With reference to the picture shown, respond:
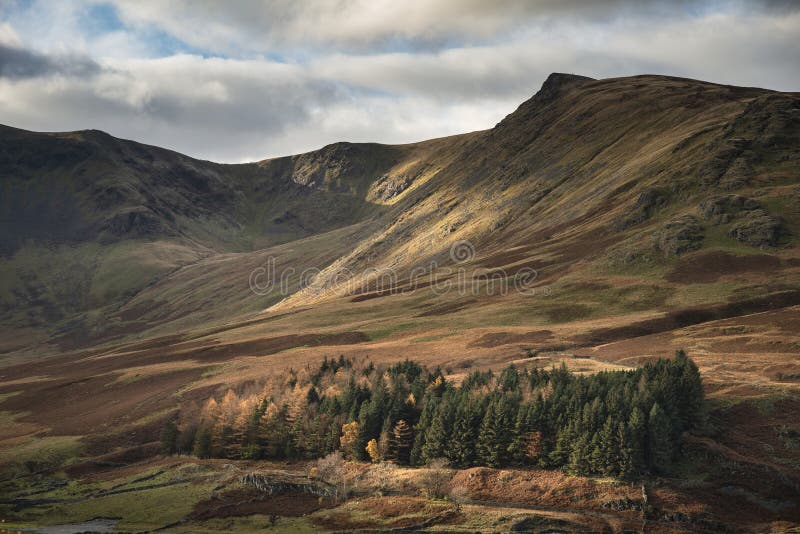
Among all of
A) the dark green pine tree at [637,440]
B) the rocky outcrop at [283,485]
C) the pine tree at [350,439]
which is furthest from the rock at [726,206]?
the rocky outcrop at [283,485]

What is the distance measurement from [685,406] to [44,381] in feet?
512

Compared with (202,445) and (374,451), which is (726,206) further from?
(202,445)

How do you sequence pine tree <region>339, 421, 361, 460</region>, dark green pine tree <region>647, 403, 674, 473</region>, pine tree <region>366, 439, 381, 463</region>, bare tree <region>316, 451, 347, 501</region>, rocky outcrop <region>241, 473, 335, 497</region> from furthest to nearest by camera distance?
1. pine tree <region>339, 421, 361, 460</region>
2. pine tree <region>366, 439, 381, 463</region>
3. bare tree <region>316, 451, 347, 501</region>
4. rocky outcrop <region>241, 473, 335, 497</region>
5. dark green pine tree <region>647, 403, 674, 473</region>

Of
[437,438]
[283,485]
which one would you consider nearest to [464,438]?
[437,438]

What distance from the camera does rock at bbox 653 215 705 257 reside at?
16025cm

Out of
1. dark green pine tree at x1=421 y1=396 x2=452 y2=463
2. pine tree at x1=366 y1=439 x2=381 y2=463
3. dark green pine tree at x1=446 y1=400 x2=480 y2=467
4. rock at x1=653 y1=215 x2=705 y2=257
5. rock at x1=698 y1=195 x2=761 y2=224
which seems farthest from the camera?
rock at x1=698 y1=195 x2=761 y2=224

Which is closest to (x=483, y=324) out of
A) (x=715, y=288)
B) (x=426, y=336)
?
(x=426, y=336)

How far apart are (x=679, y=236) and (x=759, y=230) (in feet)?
57.2

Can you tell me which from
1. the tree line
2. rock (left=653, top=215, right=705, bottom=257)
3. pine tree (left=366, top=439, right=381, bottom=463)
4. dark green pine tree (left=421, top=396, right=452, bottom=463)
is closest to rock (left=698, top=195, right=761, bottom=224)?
rock (left=653, top=215, right=705, bottom=257)

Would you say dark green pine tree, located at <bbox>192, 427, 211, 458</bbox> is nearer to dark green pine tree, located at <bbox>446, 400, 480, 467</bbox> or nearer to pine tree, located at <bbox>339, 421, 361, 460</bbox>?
pine tree, located at <bbox>339, 421, 361, 460</bbox>

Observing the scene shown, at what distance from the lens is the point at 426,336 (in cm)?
15300

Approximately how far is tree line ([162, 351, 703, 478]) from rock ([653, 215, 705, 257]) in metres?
70.7

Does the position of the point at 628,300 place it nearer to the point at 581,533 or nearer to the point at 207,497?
the point at 581,533

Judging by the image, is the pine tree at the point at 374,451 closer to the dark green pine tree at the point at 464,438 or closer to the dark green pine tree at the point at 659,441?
the dark green pine tree at the point at 464,438
